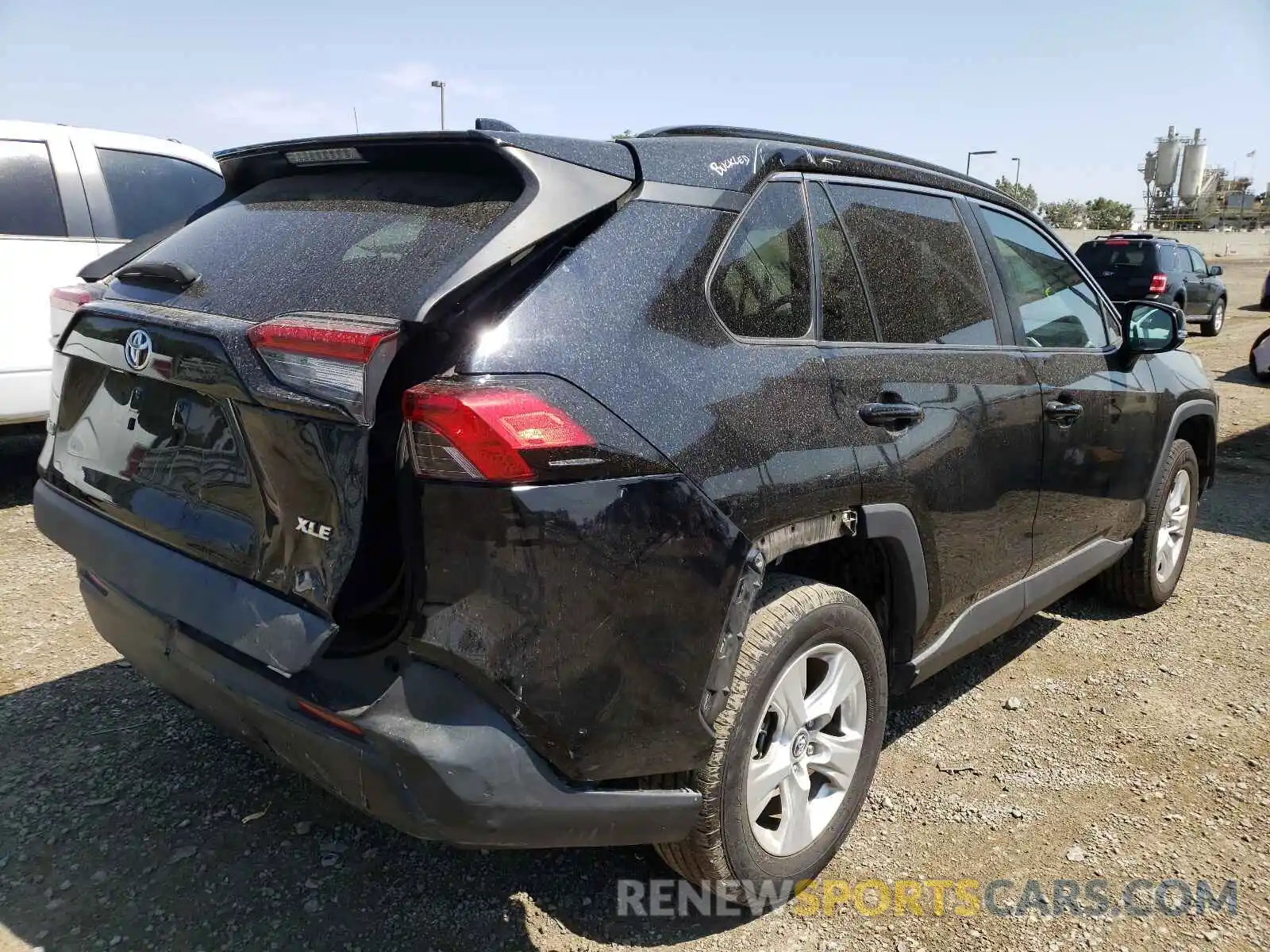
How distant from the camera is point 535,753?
5.88 feet

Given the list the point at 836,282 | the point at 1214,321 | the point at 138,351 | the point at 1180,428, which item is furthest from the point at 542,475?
the point at 1214,321

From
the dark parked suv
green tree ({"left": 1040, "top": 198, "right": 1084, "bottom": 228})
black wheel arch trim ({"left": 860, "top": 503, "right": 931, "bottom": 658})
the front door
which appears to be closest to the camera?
black wheel arch trim ({"left": 860, "top": 503, "right": 931, "bottom": 658})

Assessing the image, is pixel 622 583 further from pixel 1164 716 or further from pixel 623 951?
pixel 1164 716

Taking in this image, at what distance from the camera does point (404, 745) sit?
1684 mm

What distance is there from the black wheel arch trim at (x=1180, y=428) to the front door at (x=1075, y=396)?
129 millimetres

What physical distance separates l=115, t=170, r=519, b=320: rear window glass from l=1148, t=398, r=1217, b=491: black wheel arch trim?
11.0 ft

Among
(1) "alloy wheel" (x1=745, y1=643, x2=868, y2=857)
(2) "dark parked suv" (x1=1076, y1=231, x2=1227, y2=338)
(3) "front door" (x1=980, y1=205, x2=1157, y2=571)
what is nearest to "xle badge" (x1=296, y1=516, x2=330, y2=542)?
(1) "alloy wheel" (x1=745, y1=643, x2=868, y2=857)

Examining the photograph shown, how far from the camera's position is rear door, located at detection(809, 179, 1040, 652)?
Result: 2.43 metres

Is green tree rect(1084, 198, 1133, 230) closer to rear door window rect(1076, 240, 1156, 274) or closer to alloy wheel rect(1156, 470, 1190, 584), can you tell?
rear door window rect(1076, 240, 1156, 274)

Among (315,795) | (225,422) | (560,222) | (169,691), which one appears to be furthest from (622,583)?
(315,795)

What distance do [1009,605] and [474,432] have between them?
2212mm

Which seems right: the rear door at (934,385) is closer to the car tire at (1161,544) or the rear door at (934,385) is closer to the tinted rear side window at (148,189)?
the car tire at (1161,544)

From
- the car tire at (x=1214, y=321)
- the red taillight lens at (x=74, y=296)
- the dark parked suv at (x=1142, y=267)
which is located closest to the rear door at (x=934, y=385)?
the red taillight lens at (x=74, y=296)

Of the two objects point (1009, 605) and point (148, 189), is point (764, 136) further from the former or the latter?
point (148, 189)
